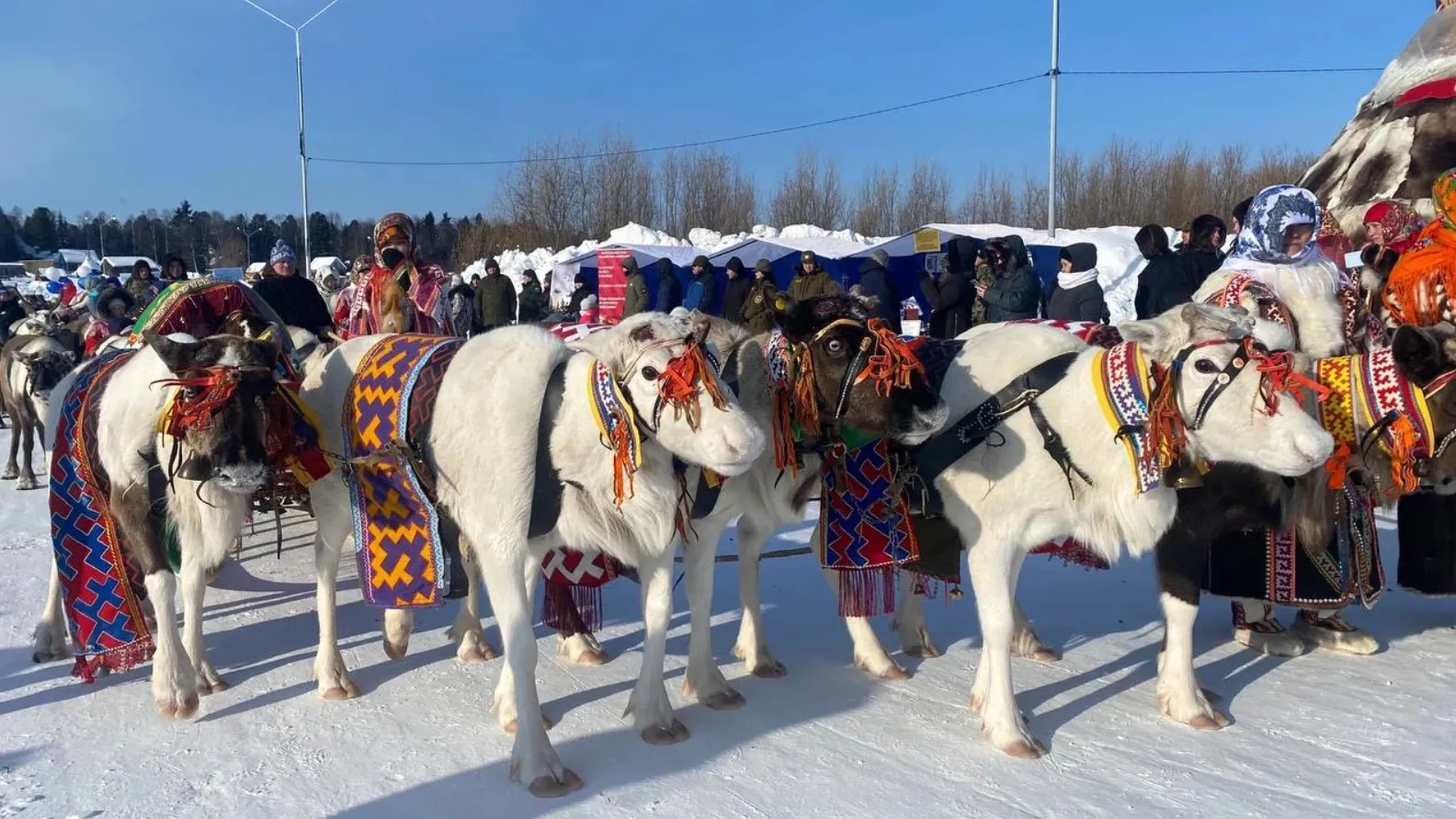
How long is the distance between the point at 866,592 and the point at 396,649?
2.12 m

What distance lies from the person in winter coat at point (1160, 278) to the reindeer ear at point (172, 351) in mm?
6181

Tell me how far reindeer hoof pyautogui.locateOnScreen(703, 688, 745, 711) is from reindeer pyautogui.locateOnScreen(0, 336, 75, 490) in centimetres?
725

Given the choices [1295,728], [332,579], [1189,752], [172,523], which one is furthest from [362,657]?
[1295,728]

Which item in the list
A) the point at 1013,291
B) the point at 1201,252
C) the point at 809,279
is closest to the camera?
the point at 1201,252

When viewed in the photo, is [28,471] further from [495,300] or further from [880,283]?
[880,283]

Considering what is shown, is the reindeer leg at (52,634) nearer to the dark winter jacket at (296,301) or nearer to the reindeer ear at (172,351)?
the reindeer ear at (172,351)

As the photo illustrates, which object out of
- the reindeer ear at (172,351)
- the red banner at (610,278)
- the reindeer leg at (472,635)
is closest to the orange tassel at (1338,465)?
the reindeer leg at (472,635)

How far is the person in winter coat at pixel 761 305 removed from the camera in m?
4.11

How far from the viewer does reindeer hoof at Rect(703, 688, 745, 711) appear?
3887 millimetres

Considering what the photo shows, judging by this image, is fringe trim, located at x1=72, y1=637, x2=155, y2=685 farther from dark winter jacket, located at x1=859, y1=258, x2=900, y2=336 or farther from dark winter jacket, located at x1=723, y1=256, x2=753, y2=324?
Result: dark winter jacket, located at x1=859, y1=258, x2=900, y2=336

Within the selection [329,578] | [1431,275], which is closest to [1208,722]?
[1431,275]

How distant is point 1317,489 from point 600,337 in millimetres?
2941

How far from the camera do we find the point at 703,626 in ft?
12.9

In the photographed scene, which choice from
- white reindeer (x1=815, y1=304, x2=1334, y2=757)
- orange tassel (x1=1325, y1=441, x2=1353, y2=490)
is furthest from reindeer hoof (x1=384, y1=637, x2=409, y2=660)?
orange tassel (x1=1325, y1=441, x2=1353, y2=490)
